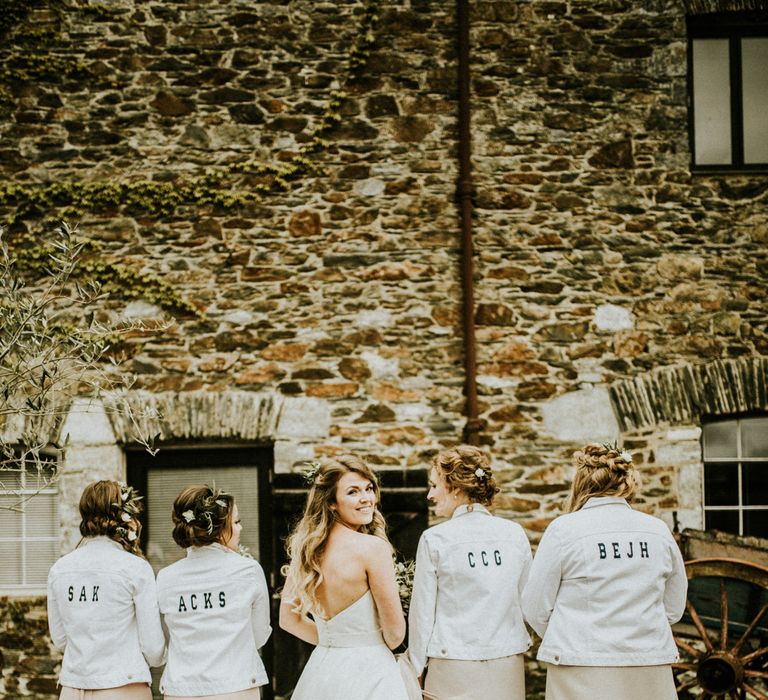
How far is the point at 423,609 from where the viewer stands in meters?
3.64

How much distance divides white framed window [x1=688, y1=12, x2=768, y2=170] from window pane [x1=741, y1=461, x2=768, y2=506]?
94.3 inches

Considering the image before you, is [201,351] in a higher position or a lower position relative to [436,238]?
lower

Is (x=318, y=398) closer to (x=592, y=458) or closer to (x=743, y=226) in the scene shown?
(x=592, y=458)

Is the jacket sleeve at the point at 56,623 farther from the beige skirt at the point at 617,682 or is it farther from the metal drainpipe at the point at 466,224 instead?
the metal drainpipe at the point at 466,224

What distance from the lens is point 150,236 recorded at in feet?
21.1

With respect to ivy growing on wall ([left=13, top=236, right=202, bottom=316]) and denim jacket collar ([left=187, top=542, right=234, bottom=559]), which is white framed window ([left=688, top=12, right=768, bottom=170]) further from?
denim jacket collar ([left=187, top=542, right=234, bottom=559])

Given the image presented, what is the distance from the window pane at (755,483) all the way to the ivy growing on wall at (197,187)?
13.6 ft

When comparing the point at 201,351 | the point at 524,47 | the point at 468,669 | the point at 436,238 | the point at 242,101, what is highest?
the point at 524,47

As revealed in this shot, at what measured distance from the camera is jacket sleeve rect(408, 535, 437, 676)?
3.63 m

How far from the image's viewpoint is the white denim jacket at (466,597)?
3602 millimetres

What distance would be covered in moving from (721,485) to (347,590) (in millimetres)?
4222

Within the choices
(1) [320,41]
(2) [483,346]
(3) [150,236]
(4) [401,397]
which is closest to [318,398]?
(4) [401,397]

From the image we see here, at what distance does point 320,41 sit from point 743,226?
3633mm

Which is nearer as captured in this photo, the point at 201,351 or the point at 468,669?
the point at 468,669
